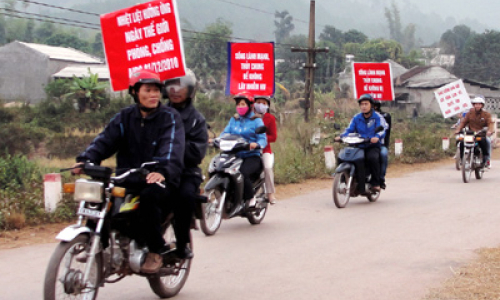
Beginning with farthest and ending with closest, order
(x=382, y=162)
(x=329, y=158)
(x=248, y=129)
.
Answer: (x=329, y=158) → (x=382, y=162) → (x=248, y=129)

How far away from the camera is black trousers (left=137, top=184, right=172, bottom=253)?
5.09 metres

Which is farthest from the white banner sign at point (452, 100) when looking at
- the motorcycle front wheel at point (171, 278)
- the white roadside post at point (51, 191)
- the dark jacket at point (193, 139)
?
the motorcycle front wheel at point (171, 278)

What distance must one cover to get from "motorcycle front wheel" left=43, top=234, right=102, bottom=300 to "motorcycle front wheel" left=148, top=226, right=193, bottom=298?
738mm

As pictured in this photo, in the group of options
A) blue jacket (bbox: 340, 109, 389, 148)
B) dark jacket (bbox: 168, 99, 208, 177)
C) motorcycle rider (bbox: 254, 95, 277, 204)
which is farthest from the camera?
blue jacket (bbox: 340, 109, 389, 148)

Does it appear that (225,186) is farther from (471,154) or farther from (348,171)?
(471,154)

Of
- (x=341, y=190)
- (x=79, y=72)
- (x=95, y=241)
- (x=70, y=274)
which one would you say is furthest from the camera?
(x=79, y=72)

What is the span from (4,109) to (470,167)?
115 feet

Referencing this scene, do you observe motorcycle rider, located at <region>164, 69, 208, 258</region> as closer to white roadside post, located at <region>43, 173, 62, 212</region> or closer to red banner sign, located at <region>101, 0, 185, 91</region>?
red banner sign, located at <region>101, 0, 185, 91</region>

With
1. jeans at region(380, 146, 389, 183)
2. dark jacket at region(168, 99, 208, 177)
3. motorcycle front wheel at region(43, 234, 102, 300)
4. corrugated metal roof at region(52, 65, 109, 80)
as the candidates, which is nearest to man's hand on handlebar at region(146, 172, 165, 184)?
motorcycle front wheel at region(43, 234, 102, 300)

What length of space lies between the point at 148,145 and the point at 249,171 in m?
4.11

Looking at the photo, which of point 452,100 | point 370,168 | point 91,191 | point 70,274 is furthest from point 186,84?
point 452,100

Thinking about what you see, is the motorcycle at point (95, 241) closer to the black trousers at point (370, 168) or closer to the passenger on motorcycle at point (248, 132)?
the passenger on motorcycle at point (248, 132)

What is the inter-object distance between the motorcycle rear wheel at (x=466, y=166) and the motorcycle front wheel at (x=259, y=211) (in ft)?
23.2

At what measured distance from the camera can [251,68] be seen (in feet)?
47.1
